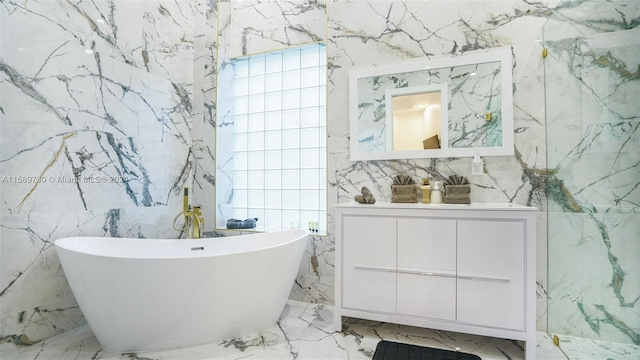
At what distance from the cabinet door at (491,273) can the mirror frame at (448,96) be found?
1.91 ft

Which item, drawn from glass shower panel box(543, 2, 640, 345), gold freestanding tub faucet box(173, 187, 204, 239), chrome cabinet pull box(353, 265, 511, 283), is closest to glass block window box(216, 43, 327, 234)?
gold freestanding tub faucet box(173, 187, 204, 239)

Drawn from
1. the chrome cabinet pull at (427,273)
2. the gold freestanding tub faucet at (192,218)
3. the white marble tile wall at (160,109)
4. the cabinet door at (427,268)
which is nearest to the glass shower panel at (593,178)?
the white marble tile wall at (160,109)

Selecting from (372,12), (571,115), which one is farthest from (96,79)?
(571,115)

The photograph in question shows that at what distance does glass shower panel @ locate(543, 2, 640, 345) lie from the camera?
3.97 feet

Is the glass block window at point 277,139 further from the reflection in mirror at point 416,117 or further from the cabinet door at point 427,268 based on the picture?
the cabinet door at point 427,268

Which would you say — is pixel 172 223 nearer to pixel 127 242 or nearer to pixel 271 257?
pixel 127 242

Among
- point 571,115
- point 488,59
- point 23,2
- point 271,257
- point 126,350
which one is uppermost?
point 23,2

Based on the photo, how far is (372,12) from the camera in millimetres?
2365

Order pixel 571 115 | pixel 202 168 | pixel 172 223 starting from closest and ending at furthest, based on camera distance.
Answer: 1. pixel 571 115
2. pixel 172 223
3. pixel 202 168

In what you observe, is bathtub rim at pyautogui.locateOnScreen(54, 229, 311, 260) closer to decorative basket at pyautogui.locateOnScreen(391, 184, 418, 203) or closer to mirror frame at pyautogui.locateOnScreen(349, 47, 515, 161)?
decorative basket at pyautogui.locateOnScreen(391, 184, 418, 203)

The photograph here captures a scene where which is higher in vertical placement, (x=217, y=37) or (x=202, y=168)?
(x=217, y=37)

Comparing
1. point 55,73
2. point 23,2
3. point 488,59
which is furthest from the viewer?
point 488,59

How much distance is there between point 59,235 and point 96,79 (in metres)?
→ 1.07

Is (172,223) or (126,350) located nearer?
(126,350)
